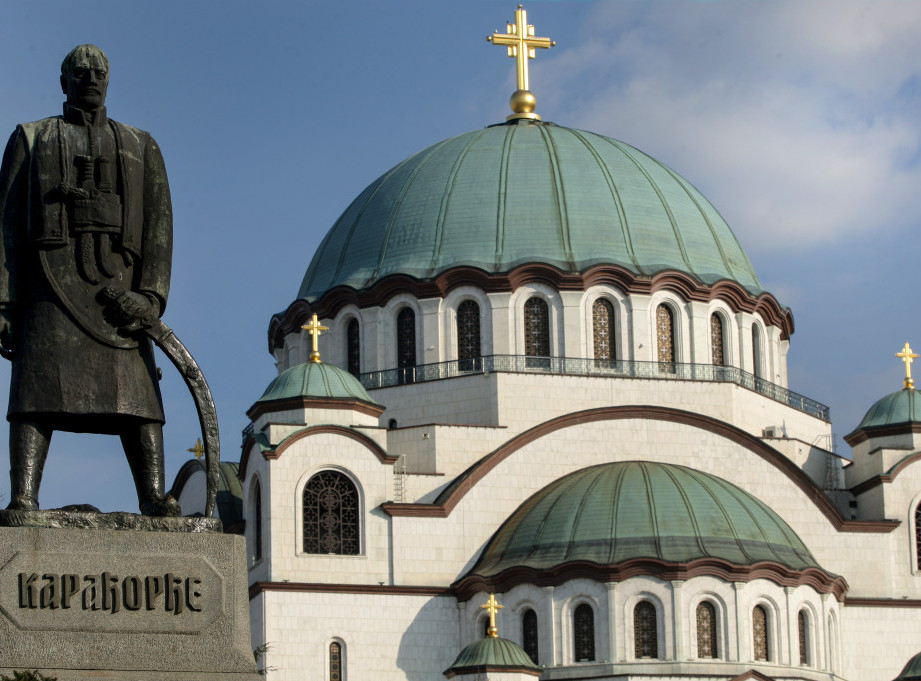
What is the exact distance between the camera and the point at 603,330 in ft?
140

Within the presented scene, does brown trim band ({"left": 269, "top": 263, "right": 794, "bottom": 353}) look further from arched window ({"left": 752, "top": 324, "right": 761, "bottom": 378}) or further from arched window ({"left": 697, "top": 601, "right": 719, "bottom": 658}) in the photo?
arched window ({"left": 697, "top": 601, "right": 719, "bottom": 658})

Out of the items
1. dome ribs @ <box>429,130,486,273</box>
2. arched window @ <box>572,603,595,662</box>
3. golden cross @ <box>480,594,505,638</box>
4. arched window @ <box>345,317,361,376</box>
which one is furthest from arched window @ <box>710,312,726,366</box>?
golden cross @ <box>480,594,505,638</box>

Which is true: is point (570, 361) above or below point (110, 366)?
above

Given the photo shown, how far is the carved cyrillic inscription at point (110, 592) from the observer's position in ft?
31.7

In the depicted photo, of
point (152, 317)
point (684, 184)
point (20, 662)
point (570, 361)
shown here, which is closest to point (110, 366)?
point (152, 317)

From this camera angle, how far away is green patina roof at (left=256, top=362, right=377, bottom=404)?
3966cm

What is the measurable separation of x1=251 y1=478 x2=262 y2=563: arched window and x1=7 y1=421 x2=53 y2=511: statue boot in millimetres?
28720

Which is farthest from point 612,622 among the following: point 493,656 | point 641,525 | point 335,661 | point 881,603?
point 881,603

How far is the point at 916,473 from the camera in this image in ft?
136

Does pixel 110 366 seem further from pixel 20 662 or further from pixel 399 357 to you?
pixel 399 357

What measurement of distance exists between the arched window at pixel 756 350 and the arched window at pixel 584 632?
32.8ft

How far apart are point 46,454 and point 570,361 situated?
3211 centimetres

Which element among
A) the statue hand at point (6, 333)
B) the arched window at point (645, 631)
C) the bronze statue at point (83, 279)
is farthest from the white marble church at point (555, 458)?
the statue hand at point (6, 333)

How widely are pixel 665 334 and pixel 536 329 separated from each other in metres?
2.98
